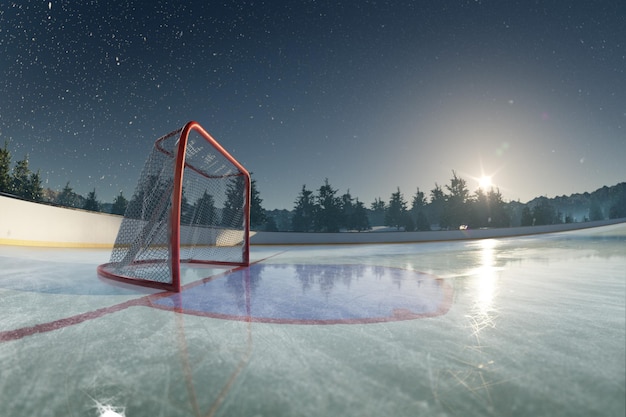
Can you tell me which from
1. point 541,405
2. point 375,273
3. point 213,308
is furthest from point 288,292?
point 541,405

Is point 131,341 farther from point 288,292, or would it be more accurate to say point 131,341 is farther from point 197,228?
point 197,228

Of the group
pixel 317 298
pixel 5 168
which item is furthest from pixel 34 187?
pixel 317 298

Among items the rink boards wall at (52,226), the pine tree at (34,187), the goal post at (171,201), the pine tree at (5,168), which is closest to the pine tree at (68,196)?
the pine tree at (34,187)

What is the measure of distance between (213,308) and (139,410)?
176 centimetres

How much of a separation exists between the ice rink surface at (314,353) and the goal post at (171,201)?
3.40 ft

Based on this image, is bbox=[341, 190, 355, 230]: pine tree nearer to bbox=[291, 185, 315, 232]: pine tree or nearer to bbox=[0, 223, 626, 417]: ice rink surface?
bbox=[291, 185, 315, 232]: pine tree

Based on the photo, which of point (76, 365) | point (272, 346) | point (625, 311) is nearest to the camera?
point (76, 365)

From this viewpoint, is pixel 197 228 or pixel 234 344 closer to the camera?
pixel 234 344

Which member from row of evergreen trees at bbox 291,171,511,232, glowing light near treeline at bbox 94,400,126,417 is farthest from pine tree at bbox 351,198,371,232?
glowing light near treeline at bbox 94,400,126,417

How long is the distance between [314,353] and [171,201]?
3.33m

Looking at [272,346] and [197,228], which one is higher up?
[197,228]

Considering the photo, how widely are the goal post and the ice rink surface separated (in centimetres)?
104

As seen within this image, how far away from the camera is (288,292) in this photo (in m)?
3.86

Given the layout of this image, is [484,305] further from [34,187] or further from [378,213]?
[378,213]
